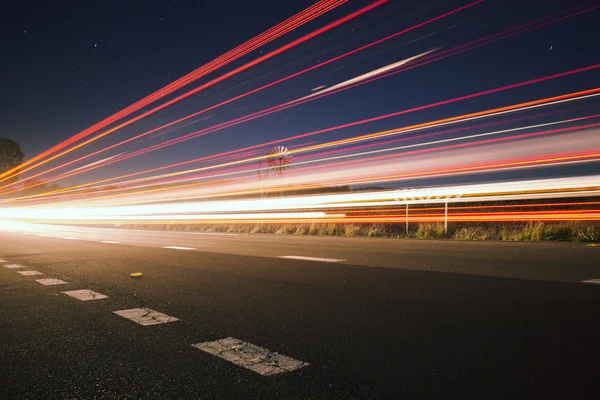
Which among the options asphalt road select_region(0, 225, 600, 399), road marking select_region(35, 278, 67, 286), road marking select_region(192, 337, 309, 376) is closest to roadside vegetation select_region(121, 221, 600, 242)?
asphalt road select_region(0, 225, 600, 399)

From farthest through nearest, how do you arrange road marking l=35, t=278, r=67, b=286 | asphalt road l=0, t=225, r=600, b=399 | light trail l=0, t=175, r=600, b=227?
light trail l=0, t=175, r=600, b=227 → road marking l=35, t=278, r=67, b=286 → asphalt road l=0, t=225, r=600, b=399

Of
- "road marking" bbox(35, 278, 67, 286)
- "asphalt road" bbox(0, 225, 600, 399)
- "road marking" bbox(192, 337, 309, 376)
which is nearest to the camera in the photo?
"asphalt road" bbox(0, 225, 600, 399)

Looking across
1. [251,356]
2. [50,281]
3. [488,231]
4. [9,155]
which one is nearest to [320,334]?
[251,356]

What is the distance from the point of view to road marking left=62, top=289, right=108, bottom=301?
4.38 metres

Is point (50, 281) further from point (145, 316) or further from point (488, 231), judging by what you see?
point (488, 231)

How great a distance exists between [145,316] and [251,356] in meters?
A: 1.47

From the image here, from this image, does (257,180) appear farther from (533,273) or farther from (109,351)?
(109,351)

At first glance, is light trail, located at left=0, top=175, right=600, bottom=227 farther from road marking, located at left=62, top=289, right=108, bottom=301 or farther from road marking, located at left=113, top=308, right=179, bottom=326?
road marking, located at left=113, top=308, right=179, bottom=326

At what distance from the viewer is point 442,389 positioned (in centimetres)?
200

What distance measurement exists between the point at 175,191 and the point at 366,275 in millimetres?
38791

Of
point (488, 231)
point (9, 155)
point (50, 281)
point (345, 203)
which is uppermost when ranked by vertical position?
point (9, 155)

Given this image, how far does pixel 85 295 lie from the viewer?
14.8ft

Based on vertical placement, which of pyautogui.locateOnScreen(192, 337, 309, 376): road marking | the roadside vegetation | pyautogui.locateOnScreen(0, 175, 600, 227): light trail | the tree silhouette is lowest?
pyautogui.locateOnScreen(192, 337, 309, 376): road marking

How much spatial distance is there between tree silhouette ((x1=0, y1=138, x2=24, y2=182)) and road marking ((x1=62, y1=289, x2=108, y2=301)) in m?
143
